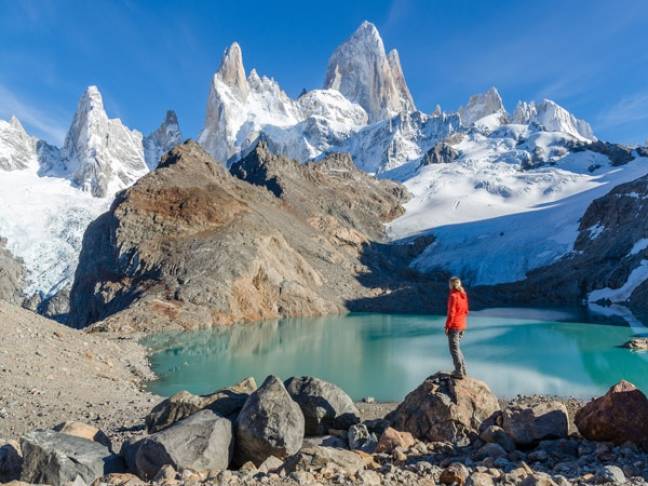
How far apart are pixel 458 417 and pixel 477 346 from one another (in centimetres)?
2309

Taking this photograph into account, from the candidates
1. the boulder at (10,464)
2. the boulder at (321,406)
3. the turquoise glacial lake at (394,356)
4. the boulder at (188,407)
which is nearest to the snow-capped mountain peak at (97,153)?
the turquoise glacial lake at (394,356)

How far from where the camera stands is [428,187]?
147 m

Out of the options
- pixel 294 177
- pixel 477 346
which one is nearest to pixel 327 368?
pixel 477 346

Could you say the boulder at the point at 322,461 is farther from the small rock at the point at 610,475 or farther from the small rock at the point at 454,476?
the small rock at the point at 610,475

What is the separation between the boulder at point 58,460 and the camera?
7.12 meters

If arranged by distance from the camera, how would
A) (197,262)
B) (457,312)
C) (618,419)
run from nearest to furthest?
(618,419), (457,312), (197,262)

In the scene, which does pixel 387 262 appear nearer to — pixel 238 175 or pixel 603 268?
pixel 603 268

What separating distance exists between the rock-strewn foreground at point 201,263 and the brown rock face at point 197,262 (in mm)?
112

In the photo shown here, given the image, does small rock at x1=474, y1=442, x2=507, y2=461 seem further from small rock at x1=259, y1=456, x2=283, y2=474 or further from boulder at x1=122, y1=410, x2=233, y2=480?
boulder at x1=122, y1=410, x2=233, y2=480

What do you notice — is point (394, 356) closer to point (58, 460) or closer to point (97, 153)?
point (58, 460)

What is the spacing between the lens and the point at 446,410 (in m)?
10.0

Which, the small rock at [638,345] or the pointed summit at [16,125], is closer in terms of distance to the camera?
the small rock at [638,345]

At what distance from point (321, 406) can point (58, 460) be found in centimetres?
522

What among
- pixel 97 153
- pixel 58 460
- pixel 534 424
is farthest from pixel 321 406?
pixel 97 153
